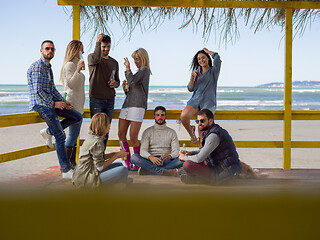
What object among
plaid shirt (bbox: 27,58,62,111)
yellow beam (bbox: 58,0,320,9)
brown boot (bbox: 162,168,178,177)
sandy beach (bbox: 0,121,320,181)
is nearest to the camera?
plaid shirt (bbox: 27,58,62,111)

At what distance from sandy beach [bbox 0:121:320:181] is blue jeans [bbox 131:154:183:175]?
222 centimetres

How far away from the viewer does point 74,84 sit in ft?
14.7

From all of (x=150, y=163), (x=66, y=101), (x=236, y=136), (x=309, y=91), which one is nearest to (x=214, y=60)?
(x=150, y=163)

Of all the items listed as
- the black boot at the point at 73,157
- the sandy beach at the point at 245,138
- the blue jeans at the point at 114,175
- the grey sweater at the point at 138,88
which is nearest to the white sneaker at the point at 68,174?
the black boot at the point at 73,157

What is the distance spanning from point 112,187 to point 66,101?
118 cm

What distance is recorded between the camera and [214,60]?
4.72 meters

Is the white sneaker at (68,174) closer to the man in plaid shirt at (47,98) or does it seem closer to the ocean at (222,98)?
the man in plaid shirt at (47,98)

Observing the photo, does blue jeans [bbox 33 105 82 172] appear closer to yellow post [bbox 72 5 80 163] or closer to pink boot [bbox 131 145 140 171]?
pink boot [bbox 131 145 140 171]

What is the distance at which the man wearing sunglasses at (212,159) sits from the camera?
4.04 metres

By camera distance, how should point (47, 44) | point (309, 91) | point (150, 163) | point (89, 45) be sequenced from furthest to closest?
point (309, 91), point (89, 45), point (150, 163), point (47, 44)

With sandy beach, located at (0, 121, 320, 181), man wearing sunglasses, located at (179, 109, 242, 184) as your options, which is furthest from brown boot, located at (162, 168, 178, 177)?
sandy beach, located at (0, 121, 320, 181)

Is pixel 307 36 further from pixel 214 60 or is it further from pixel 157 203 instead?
pixel 157 203

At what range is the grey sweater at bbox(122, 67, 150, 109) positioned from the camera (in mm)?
4734

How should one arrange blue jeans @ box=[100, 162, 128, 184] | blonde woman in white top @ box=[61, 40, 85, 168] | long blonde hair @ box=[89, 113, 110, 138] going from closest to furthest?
long blonde hair @ box=[89, 113, 110, 138], blue jeans @ box=[100, 162, 128, 184], blonde woman in white top @ box=[61, 40, 85, 168]
